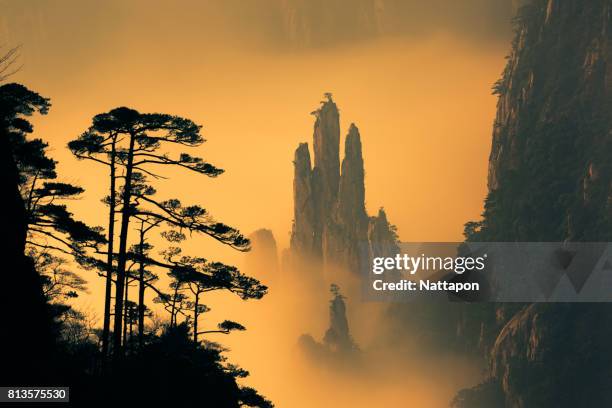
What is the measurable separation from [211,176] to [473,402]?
147411 mm

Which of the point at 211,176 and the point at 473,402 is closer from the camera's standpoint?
the point at 211,176

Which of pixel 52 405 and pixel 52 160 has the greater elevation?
pixel 52 160

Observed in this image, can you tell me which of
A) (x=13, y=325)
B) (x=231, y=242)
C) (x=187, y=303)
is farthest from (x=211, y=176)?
(x=187, y=303)

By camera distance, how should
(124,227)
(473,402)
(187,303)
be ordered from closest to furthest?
1. (124,227)
2. (187,303)
3. (473,402)

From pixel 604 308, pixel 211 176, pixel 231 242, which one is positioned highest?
pixel 604 308

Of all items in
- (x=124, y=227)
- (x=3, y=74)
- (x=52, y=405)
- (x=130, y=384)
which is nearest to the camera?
(x=52, y=405)

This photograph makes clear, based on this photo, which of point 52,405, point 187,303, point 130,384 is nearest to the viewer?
point 52,405

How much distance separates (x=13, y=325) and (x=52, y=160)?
30.3ft

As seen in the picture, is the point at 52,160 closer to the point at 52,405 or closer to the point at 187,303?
the point at 52,405

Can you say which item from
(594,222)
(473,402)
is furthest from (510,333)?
(594,222)

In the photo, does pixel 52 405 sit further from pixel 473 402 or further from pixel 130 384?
pixel 473 402

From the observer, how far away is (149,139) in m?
40.3

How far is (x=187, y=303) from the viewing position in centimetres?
5803

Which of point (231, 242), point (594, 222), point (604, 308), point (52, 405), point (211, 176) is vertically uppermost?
point (594, 222)
